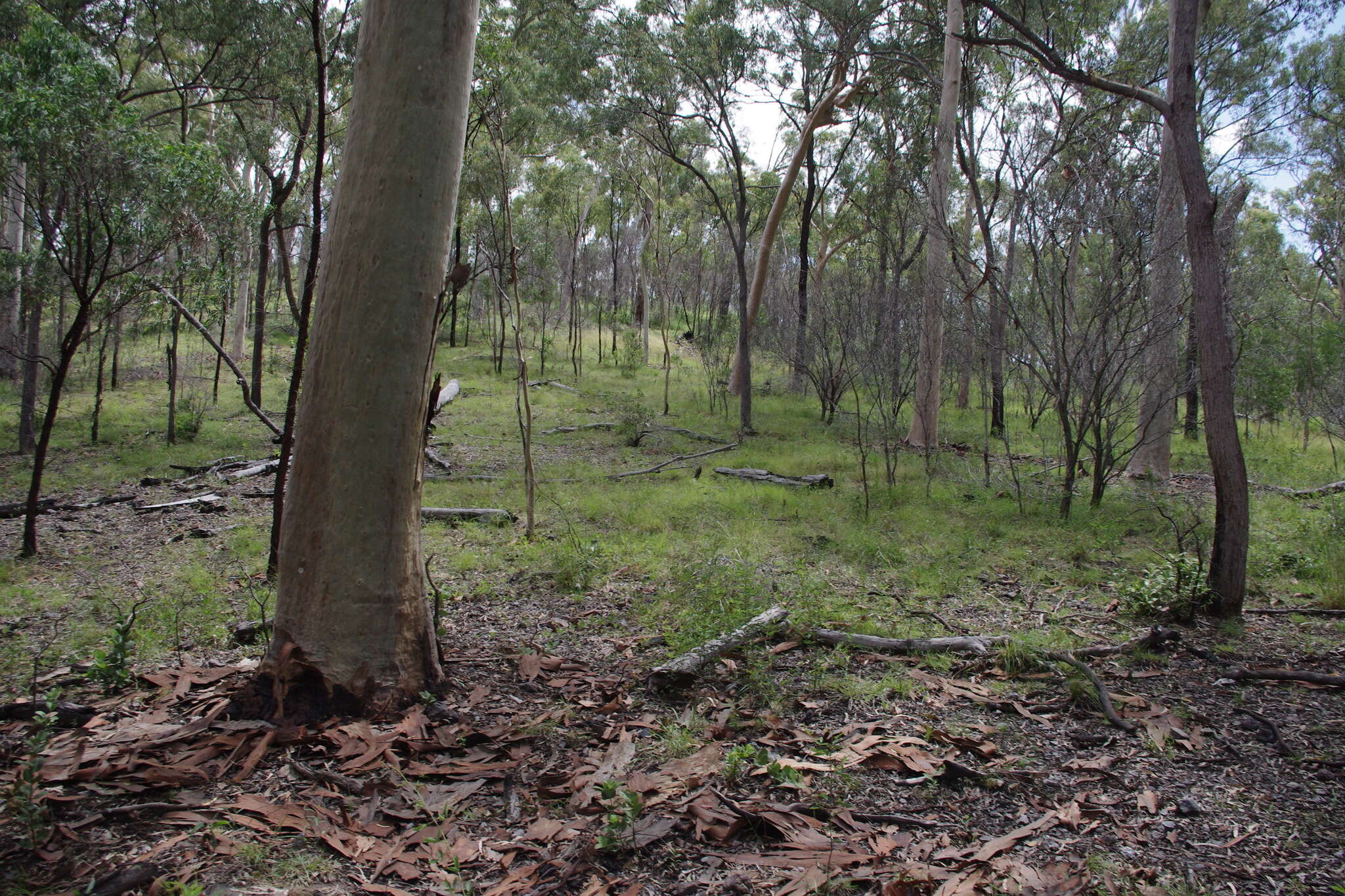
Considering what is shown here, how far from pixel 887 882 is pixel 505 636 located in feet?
9.67

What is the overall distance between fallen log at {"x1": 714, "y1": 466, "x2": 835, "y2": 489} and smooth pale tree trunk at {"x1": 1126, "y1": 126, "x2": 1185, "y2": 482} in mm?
3787

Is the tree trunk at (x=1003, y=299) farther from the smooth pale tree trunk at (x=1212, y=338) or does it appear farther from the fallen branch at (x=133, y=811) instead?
the fallen branch at (x=133, y=811)

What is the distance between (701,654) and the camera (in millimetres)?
3838

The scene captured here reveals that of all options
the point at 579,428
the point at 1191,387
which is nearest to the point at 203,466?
the point at 579,428

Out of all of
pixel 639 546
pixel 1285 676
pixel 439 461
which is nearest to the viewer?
pixel 1285 676

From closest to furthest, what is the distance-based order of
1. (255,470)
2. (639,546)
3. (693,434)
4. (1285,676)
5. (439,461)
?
(1285,676) < (639,546) < (255,470) < (439,461) < (693,434)

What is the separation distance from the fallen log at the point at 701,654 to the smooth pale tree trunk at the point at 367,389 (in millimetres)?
1281

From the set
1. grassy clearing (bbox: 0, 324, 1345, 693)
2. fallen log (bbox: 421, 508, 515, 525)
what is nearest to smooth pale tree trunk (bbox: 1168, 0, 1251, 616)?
grassy clearing (bbox: 0, 324, 1345, 693)

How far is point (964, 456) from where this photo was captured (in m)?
12.9

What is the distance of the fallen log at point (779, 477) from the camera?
391 inches

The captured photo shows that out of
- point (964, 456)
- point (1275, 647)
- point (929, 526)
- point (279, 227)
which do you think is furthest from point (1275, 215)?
point (279, 227)

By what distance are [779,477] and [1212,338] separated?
6.33 m

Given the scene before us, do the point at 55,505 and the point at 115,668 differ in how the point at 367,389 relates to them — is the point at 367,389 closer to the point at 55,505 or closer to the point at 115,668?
the point at 115,668

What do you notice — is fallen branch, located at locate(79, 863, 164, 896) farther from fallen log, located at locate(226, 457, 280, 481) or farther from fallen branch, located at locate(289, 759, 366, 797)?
fallen log, located at locate(226, 457, 280, 481)
